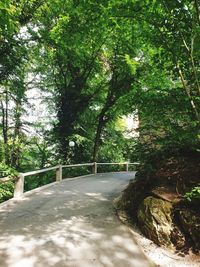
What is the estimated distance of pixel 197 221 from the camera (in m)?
5.16

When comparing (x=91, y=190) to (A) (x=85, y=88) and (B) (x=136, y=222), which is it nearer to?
(B) (x=136, y=222)

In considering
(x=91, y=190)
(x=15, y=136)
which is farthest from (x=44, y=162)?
(x=91, y=190)

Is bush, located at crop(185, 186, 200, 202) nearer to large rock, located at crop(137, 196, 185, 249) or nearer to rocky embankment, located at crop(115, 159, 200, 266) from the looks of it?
rocky embankment, located at crop(115, 159, 200, 266)

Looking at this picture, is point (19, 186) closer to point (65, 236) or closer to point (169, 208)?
point (65, 236)

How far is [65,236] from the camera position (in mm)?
5363

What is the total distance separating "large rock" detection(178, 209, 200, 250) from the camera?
502 centimetres

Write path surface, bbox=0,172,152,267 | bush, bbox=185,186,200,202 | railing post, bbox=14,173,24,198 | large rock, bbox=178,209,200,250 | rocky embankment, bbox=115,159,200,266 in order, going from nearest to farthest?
1. path surface, bbox=0,172,152,267
2. bush, bbox=185,186,200,202
3. large rock, bbox=178,209,200,250
4. rocky embankment, bbox=115,159,200,266
5. railing post, bbox=14,173,24,198

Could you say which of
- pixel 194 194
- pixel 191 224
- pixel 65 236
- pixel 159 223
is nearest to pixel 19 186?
pixel 65 236

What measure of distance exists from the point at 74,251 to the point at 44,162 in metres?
13.9

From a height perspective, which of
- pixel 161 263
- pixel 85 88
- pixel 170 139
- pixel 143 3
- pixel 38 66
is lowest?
pixel 161 263

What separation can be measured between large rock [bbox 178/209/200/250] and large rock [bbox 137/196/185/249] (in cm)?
16

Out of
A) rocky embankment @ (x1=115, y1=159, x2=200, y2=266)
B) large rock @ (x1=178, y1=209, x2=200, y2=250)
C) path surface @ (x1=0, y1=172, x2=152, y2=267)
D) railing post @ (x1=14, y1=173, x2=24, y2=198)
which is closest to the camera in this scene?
path surface @ (x1=0, y1=172, x2=152, y2=267)

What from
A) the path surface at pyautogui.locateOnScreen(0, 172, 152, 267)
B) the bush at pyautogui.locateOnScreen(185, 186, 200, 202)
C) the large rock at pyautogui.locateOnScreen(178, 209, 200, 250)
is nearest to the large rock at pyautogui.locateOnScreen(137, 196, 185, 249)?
the large rock at pyautogui.locateOnScreen(178, 209, 200, 250)

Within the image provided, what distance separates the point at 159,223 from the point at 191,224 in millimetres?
591
